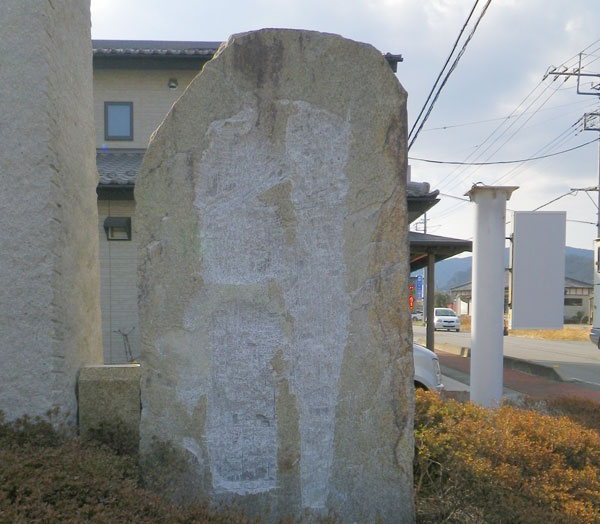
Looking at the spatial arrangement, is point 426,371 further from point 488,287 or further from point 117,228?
point 117,228

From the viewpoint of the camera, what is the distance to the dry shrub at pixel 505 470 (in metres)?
3.23

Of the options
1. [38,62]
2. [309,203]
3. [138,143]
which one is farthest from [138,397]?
[138,143]

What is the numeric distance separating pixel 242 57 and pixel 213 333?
1.81m

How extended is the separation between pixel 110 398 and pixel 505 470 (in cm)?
273

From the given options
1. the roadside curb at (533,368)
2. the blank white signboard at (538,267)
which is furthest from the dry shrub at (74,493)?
the roadside curb at (533,368)

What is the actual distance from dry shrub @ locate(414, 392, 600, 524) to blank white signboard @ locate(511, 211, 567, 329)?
1.80m

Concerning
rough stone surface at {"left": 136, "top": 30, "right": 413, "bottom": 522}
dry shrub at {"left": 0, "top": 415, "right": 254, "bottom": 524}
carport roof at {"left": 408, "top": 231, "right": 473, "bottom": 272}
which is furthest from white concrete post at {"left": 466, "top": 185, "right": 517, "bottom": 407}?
carport roof at {"left": 408, "top": 231, "right": 473, "bottom": 272}

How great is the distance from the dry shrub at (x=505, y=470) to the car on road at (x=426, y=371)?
2029 mm

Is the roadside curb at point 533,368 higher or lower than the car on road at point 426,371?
lower

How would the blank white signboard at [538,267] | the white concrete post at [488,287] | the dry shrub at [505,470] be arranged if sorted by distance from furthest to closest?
1. the blank white signboard at [538,267]
2. the white concrete post at [488,287]
3. the dry shrub at [505,470]

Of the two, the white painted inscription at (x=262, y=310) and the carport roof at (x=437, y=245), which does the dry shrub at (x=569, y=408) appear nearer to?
the white painted inscription at (x=262, y=310)

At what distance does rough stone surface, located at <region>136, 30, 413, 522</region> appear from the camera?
3.24 meters

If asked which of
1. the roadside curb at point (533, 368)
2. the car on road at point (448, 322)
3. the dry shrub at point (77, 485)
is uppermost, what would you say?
the dry shrub at point (77, 485)

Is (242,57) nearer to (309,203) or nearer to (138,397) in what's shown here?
(309,203)
